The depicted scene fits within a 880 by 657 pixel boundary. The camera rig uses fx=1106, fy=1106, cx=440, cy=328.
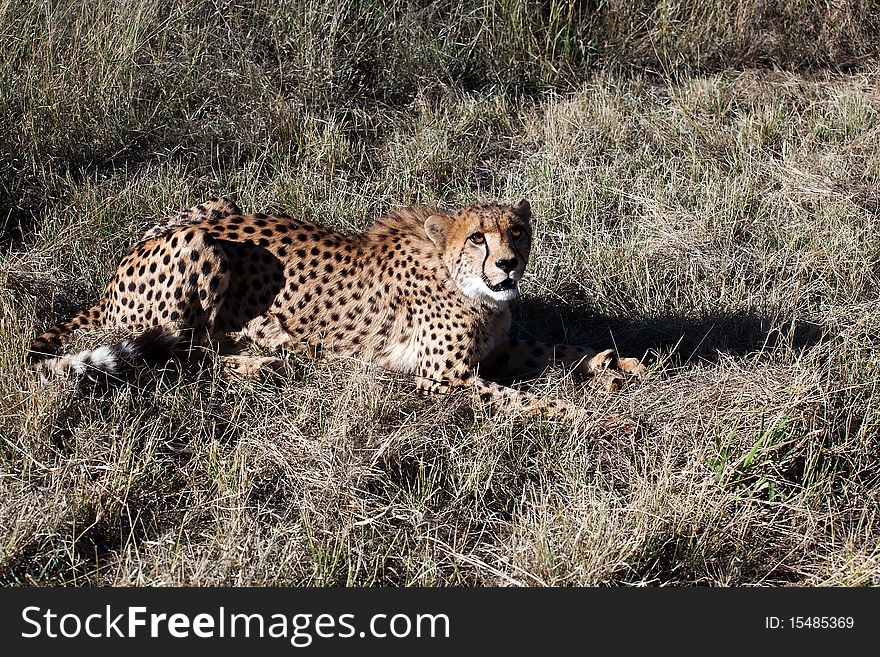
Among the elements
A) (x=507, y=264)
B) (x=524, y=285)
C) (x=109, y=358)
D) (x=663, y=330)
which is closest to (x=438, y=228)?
(x=507, y=264)

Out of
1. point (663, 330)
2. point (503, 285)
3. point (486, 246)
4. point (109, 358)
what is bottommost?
point (663, 330)

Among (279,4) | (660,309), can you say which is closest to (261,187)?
(279,4)

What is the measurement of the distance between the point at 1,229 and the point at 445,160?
212cm

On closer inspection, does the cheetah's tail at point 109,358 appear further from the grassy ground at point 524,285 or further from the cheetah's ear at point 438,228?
the cheetah's ear at point 438,228

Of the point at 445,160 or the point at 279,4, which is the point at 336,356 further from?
the point at 279,4

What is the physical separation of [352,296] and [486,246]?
60 cm

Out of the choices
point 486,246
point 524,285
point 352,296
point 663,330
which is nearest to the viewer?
point 486,246

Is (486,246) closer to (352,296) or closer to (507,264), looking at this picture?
(507,264)

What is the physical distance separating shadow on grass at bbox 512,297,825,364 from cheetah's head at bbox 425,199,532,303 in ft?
2.05

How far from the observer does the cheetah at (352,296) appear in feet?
12.9

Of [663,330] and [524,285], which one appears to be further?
[524,285]

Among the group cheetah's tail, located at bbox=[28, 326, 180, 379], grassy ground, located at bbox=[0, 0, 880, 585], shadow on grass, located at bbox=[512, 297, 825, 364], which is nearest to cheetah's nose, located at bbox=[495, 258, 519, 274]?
grassy ground, located at bbox=[0, 0, 880, 585]

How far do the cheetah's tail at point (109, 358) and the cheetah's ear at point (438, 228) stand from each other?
40.2 inches

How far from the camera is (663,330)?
4496 mm
